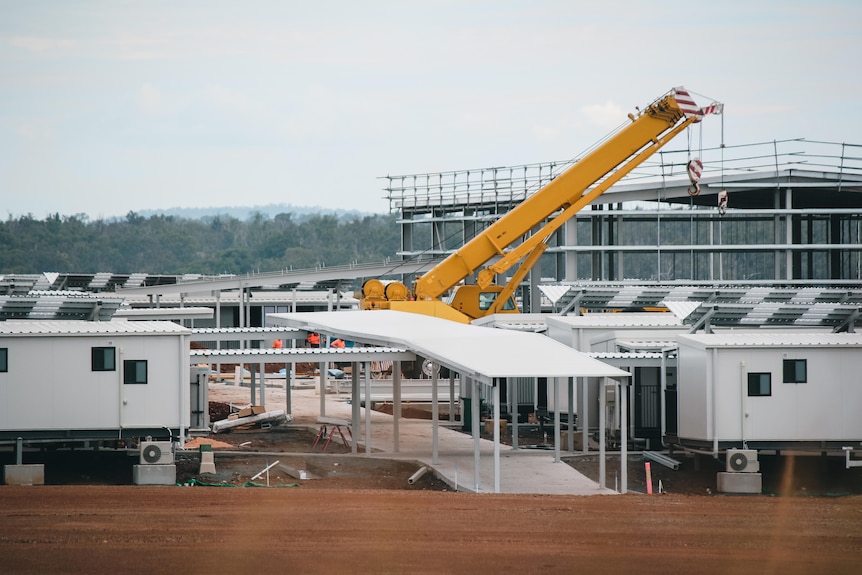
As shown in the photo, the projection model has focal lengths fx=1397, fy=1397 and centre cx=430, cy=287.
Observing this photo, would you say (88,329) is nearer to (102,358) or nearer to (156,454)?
(102,358)

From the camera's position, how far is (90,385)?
28500 millimetres

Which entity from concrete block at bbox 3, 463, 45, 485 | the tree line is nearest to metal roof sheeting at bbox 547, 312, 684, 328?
concrete block at bbox 3, 463, 45, 485

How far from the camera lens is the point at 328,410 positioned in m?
43.3

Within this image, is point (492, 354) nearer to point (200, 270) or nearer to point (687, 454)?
point (687, 454)

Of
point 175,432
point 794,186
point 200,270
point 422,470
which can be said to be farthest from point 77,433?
point 200,270

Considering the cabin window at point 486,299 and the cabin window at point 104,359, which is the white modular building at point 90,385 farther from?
the cabin window at point 486,299

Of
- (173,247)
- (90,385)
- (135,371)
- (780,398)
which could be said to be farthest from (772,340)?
(173,247)

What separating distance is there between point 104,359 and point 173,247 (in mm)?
138945

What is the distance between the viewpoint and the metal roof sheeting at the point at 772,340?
2912cm

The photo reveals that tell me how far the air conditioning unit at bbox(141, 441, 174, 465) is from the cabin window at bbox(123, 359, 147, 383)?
1406 mm

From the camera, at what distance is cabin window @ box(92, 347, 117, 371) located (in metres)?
28.5

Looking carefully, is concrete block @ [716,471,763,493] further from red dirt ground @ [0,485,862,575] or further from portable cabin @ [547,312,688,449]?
portable cabin @ [547,312,688,449]

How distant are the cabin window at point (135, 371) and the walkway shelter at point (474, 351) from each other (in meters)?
5.71

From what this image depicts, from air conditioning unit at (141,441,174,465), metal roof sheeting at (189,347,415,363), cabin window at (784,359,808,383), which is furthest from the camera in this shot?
metal roof sheeting at (189,347,415,363)
